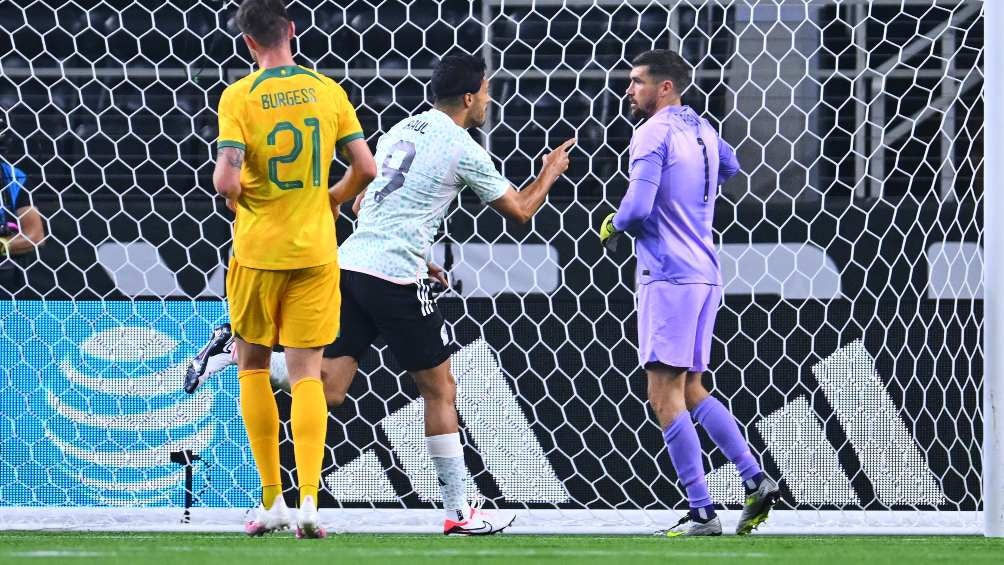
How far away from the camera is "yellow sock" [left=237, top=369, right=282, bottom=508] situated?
368cm

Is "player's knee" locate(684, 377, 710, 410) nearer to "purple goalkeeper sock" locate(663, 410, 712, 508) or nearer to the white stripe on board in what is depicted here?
"purple goalkeeper sock" locate(663, 410, 712, 508)

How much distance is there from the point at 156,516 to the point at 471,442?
99cm

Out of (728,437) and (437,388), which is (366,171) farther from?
(728,437)

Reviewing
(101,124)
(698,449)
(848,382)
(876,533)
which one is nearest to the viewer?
(698,449)

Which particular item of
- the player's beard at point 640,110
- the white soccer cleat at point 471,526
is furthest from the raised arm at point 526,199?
the white soccer cleat at point 471,526

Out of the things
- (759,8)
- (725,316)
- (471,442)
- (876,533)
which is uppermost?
(759,8)

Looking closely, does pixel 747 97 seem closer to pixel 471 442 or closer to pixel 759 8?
pixel 759 8

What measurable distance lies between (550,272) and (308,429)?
146 cm

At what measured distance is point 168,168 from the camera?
5129mm

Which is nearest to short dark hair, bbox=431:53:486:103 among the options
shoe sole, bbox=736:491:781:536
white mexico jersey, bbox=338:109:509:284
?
white mexico jersey, bbox=338:109:509:284

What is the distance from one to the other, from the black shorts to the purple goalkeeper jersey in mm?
572

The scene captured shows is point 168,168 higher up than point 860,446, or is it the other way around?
point 168,168

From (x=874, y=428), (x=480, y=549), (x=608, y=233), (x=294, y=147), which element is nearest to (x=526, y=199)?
(x=608, y=233)

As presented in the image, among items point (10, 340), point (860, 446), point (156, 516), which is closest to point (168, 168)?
point (10, 340)
